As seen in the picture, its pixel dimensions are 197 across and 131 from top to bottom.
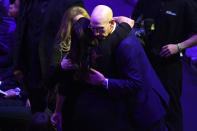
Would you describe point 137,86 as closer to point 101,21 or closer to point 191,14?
point 101,21

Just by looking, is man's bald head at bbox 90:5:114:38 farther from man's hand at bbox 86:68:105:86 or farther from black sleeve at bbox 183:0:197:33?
black sleeve at bbox 183:0:197:33

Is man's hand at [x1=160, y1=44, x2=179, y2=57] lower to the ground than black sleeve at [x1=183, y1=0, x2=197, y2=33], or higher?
lower

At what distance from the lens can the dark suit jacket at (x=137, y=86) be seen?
145cm

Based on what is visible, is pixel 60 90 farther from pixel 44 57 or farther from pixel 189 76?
pixel 189 76

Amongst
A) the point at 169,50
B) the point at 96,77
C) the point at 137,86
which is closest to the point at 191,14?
the point at 169,50

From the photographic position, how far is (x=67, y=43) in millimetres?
1674

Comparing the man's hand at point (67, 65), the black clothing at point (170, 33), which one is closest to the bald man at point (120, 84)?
the man's hand at point (67, 65)

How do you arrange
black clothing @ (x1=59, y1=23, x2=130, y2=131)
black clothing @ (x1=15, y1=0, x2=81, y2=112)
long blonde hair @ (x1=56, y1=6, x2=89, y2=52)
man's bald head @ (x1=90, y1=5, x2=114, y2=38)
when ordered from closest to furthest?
man's bald head @ (x1=90, y1=5, x2=114, y2=38), black clothing @ (x1=59, y1=23, x2=130, y2=131), long blonde hair @ (x1=56, y1=6, x2=89, y2=52), black clothing @ (x1=15, y1=0, x2=81, y2=112)

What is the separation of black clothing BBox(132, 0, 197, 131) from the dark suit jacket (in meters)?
0.66

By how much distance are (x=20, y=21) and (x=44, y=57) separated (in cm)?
37

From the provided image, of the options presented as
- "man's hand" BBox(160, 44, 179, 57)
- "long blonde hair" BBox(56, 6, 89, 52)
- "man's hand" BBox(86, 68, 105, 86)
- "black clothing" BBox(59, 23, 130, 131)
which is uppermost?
"long blonde hair" BBox(56, 6, 89, 52)

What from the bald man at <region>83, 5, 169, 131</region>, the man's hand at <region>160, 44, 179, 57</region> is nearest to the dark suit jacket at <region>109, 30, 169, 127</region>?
the bald man at <region>83, 5, 169, 131</region>

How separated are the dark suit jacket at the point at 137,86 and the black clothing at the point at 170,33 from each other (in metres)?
0.66

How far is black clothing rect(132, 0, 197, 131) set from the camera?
2.17 m
